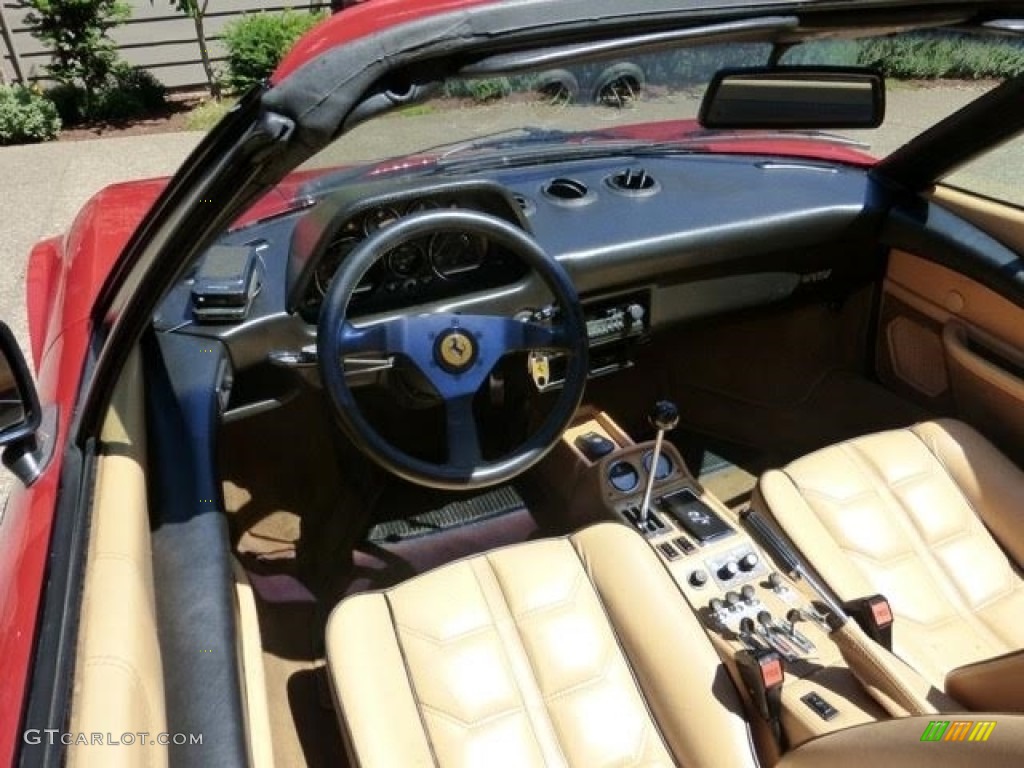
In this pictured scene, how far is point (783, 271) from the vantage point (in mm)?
2826

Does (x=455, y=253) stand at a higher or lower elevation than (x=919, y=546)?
higher

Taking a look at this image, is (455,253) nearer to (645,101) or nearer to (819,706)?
(645,101)

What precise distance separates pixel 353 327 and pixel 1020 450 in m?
1.96

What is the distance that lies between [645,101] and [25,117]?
7388mm

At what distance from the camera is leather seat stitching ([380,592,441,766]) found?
173cm

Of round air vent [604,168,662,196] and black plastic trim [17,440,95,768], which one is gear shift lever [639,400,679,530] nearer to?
round air vent [604,168,662,196]

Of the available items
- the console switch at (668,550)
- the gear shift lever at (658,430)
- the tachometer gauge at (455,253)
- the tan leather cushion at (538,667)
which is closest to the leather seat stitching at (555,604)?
the tan leather cushion at (538,667)

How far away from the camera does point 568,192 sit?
2633mm

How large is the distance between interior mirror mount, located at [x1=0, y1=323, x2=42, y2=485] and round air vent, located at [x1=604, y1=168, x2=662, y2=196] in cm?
174

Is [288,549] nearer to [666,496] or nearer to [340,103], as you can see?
[666,496]

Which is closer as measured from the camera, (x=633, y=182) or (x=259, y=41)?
(x=633, y=182)

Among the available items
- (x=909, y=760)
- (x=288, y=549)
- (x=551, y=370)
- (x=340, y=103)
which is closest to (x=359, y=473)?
(x=288, y=549)

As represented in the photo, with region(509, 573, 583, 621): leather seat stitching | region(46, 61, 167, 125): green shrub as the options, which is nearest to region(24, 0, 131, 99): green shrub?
region(46, 61, 167, 125): green shrub

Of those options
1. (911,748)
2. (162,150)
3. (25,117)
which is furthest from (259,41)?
(911,748)
